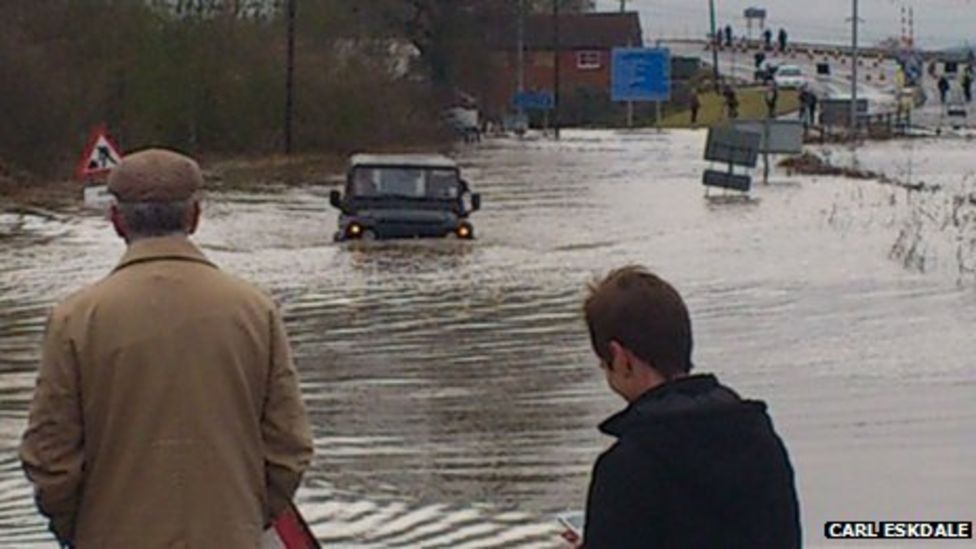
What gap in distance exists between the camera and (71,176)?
5150 centimetres

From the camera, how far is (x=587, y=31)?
129 m

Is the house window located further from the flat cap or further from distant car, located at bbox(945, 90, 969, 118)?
the flat cap

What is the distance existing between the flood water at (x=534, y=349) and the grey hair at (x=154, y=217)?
5153 mm

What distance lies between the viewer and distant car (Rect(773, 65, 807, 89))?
12437 centimetres

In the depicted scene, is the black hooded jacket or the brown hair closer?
the black hooded jacket

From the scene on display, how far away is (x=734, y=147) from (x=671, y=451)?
45.2 meters

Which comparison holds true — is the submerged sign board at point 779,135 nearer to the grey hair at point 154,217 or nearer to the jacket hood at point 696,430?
the grey hair at point 154,217

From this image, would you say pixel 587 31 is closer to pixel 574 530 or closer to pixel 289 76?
pixel 289 76

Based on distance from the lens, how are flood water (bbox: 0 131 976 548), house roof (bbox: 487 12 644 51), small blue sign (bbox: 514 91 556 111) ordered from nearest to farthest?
flood water (bbox: 0 131 976 548)
small blue sign (bbox: 514 91 556 111)
house roof (bbox: 487 12 644 51)

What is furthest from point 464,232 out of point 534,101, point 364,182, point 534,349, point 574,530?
point 534,101

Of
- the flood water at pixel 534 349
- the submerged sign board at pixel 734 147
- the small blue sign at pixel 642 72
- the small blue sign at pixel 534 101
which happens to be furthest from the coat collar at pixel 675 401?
the small blue sign at pixel 534 101

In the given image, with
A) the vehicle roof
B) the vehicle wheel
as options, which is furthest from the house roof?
the vehicle wheel

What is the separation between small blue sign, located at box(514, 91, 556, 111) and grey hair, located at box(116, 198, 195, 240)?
94.5 meters

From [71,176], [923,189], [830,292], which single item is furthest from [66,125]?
[830,292]
